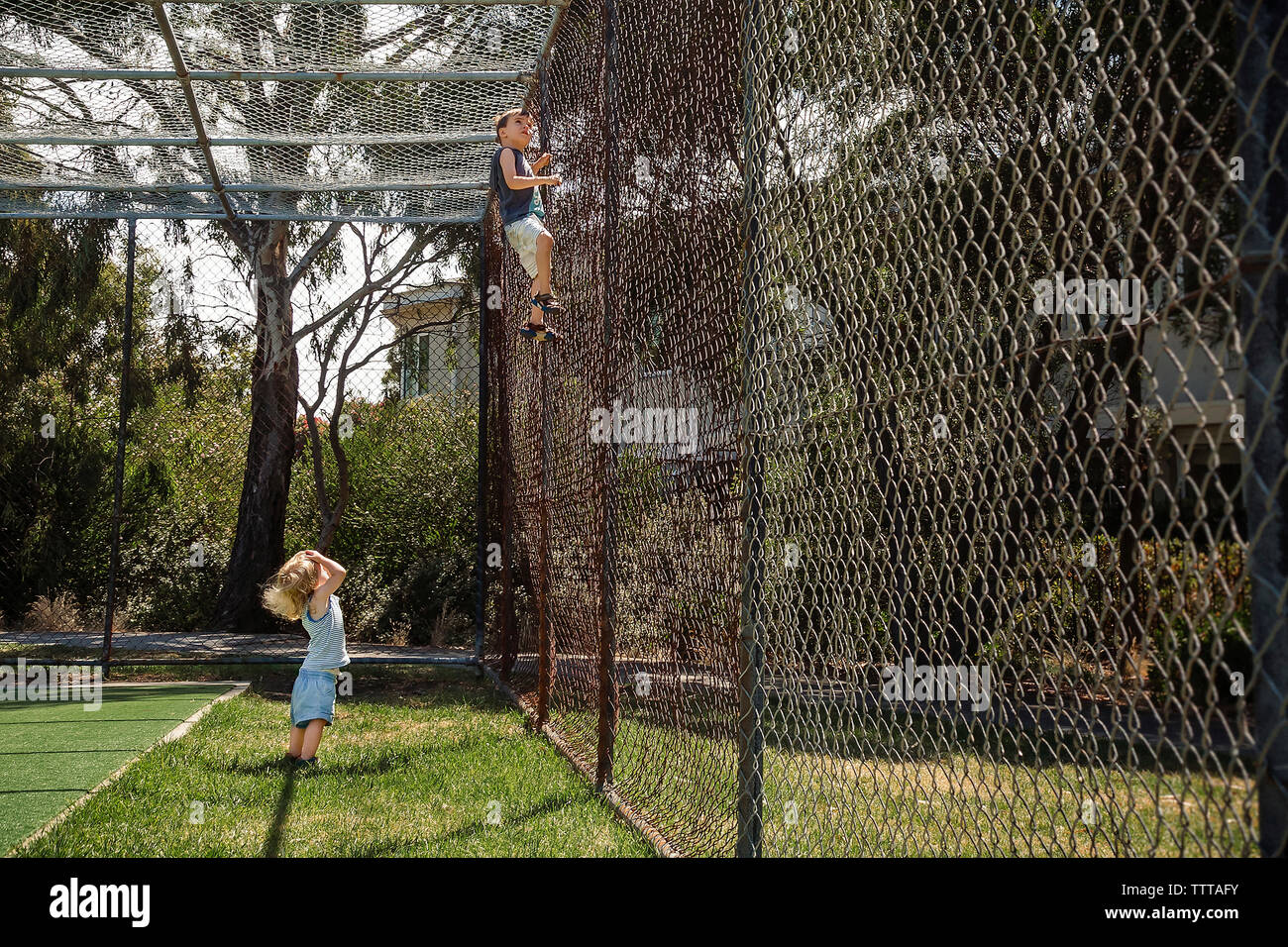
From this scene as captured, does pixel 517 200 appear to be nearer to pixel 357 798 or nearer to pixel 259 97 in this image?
pixel 357 798

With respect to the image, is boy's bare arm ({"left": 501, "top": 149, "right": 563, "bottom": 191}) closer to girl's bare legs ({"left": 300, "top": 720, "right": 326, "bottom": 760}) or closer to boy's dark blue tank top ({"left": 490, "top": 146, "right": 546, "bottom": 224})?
boy's dark blue tank top ({"left": 490, "top": 146, "right": 546, "bottom": 224})

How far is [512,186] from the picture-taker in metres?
4.71

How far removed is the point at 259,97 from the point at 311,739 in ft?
15.6

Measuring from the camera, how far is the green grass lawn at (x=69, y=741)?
15.4 feet

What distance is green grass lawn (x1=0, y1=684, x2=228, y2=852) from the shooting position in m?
4.68

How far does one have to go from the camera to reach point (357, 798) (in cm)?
493

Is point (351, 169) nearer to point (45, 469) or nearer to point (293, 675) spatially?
point (293, 675)

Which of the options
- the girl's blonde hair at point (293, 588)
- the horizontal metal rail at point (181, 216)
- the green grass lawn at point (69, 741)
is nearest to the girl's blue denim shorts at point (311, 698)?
the girl's blonde hair at point (293, 588)

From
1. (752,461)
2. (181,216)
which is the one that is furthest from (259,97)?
(752,461)

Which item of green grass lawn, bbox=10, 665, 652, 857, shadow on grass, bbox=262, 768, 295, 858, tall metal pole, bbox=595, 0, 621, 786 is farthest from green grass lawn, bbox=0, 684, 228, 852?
tall metal pole, bbox=595, 0, 621, 786
